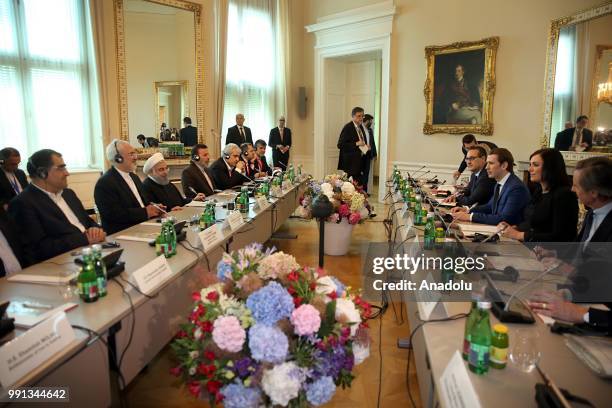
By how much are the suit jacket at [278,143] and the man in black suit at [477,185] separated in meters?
4.48

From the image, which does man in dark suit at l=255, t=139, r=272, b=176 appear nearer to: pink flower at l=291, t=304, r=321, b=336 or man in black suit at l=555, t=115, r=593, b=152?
man in black suit at l=555, t=115, r=593, b=152

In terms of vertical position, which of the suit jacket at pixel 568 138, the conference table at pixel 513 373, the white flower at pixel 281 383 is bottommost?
the conference table at pixel 513 373

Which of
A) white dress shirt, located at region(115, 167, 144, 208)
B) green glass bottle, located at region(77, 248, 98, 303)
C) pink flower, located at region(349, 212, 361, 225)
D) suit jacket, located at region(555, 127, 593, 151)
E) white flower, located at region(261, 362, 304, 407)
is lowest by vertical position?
pink flower, located at region(349, 212, 361, 225)

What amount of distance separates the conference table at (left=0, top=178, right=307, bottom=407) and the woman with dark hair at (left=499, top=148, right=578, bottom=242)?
1.91 meters

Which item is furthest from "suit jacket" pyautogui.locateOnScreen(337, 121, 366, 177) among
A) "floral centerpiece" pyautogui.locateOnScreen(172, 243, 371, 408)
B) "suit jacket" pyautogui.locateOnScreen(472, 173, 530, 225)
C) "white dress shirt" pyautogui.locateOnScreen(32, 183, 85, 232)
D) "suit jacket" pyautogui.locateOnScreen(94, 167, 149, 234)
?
"floral centerpiece" pyautogui.locateOnScreen(172, 243, 371, 408)

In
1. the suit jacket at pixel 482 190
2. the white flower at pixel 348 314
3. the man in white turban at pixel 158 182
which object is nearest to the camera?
the white flower at pixel 348 314

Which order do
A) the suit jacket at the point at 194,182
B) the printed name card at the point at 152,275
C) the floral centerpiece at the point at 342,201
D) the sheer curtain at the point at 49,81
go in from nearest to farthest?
the printed name card at the point at 152,275 < the floral centerpiece at the point at 342,201 < the suit jacket at the point at 194,182 < the sheer curtain at the point at 49,81

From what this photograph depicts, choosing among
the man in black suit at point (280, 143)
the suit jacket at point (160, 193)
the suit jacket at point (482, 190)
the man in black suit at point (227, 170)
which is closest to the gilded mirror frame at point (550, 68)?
the suit jacket at point (482, 190)

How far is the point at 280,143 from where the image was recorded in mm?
8164

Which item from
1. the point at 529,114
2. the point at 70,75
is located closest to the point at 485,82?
the point at 529,114

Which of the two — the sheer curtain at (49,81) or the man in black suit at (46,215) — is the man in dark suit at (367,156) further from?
the man in black suit at (46,215)

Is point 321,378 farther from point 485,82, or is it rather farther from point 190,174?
point 485,82

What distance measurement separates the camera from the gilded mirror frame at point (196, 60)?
5.73 metres

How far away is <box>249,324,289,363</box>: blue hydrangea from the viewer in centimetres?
100
